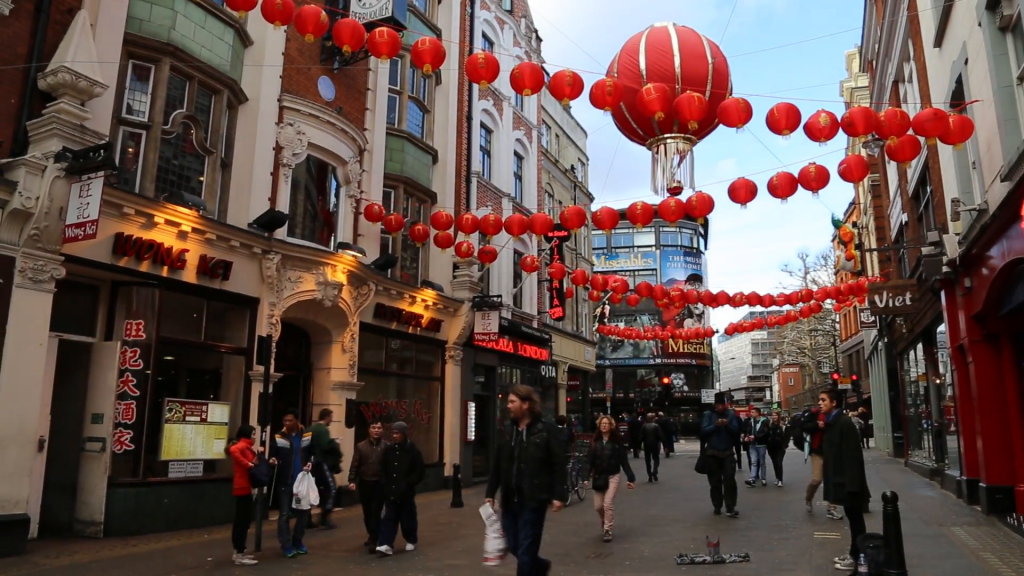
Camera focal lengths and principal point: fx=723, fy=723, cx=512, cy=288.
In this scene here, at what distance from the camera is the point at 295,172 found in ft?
45.6

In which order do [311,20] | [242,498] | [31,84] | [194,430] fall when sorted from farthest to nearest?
[194,430]
[31,84]
[311,20]
[242,498]

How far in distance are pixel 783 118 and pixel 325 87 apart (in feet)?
30.4

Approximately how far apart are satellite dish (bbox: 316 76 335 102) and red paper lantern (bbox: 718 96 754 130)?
339 inches

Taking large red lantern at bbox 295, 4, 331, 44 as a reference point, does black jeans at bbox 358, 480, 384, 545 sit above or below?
below

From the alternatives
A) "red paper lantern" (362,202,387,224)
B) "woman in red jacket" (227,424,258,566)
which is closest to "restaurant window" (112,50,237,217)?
"red paper lantern" (362,202,387,224)

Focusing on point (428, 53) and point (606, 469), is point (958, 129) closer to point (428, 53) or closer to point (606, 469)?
point (606, 469)

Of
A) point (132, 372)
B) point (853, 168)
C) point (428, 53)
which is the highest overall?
point (428, 53)

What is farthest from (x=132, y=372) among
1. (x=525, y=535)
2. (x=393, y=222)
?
(x=525, y=535)

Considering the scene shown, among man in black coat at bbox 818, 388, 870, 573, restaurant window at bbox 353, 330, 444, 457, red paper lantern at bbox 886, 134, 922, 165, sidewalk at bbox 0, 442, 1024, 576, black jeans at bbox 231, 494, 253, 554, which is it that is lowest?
sidewalk at bbox 0, 442, 1024, 576

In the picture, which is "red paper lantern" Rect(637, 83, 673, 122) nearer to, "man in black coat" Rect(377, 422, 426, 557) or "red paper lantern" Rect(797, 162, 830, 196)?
"red paper lantern" Rect(797, 162, 830, 196)

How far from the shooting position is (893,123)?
30.0ft

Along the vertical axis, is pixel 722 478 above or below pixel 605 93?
below

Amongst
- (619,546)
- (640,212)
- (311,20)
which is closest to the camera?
Answer: (311,20)

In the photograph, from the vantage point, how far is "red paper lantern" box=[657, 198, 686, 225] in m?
12.3
